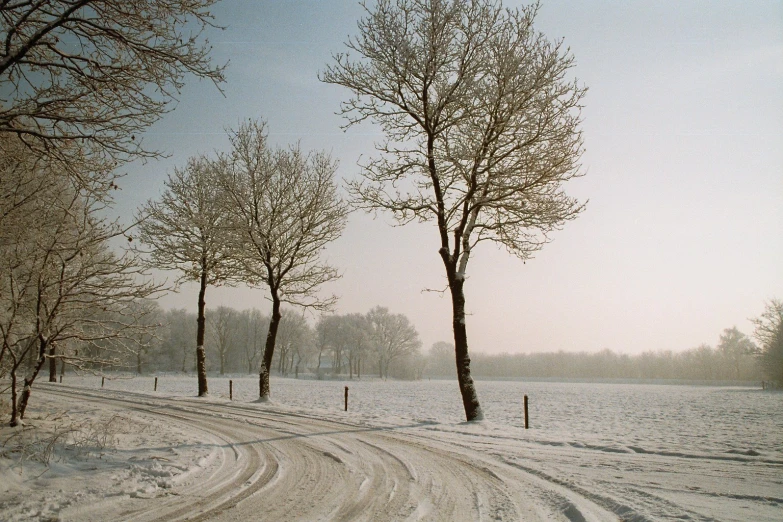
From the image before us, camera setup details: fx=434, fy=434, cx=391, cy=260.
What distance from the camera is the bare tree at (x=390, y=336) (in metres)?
88.0

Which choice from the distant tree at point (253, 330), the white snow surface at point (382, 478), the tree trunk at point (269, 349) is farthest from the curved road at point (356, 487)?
the distant tree at point (253, 330)

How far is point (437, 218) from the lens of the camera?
531 inches

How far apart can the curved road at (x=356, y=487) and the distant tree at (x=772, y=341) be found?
5722 cm

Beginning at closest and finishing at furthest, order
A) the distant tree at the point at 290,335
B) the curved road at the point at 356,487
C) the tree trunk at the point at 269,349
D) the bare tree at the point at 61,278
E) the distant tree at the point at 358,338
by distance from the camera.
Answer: the curved road at the point at 356,487
the bare tree at the point at 61,278
the tree trunk at the point at 269,349
the distant tree at the point at 290,335
the distant tree at the point at 358,338

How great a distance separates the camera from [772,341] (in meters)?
49.9

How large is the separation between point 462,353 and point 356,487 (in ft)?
24.3

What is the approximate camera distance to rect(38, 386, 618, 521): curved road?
466cm

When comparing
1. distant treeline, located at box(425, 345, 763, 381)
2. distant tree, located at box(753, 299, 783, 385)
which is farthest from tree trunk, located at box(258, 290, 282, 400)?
distant treeline, located at box(425, 345, 763, 381)

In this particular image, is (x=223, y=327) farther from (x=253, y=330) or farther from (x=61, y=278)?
(x=61, y=278)

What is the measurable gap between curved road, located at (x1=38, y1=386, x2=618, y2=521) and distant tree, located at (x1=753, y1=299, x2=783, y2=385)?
57.2 metres

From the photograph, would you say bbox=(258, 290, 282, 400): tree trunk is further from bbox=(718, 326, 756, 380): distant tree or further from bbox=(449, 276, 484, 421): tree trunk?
bbox=(718, 326, 756, 380): distant tree

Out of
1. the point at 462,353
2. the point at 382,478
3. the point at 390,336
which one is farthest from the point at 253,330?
the point at 382,478

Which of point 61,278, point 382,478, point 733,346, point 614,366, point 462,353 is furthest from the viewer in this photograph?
point 614,366

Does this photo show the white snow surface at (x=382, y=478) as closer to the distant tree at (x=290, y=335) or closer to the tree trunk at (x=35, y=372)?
the tree trunk at (x=35, y=372)
